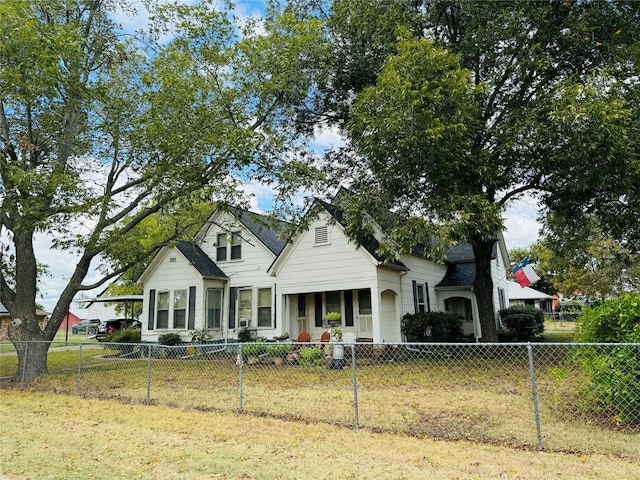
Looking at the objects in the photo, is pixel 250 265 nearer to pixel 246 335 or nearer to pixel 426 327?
pixel 246 335

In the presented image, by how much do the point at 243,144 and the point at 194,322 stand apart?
9.40 m

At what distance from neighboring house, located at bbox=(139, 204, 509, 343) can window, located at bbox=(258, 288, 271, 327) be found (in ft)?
0.14

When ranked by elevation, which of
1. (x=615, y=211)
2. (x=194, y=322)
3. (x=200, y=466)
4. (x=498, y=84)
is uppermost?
(x=498, y=84)

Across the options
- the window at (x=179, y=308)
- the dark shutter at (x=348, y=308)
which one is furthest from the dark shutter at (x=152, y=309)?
the dark shutter at (x=348, y=308)

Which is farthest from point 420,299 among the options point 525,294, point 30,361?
point 525,294

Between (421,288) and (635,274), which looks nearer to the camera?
(421,288)

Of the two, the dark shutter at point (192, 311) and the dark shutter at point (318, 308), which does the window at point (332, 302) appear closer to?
the dark shutter at point (318, 308)

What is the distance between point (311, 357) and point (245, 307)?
23.3ft

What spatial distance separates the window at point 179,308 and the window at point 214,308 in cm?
106

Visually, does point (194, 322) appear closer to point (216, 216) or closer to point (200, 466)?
point (216, 216)

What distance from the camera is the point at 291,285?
15789mm

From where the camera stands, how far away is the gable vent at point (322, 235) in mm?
15469

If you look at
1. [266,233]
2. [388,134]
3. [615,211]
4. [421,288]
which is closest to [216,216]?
[266,233]

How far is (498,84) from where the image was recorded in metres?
12.1
